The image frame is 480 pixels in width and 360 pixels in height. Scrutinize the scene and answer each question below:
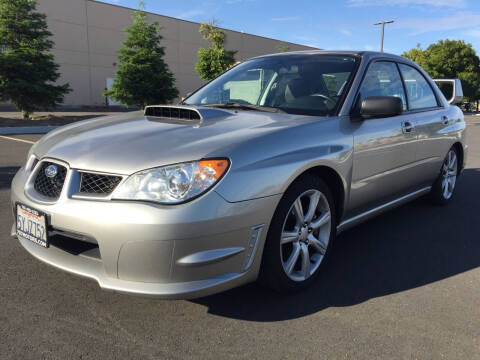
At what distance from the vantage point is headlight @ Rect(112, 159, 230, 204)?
6.36ft

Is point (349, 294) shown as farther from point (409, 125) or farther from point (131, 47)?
point (131, 47)

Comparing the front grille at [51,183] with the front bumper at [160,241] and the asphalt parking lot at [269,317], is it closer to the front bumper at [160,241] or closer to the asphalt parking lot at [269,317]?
the front bumper at [160,241]

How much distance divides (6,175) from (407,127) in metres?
5.22

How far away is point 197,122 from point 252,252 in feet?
3.06

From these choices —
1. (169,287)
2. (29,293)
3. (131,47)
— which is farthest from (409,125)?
(131,47)

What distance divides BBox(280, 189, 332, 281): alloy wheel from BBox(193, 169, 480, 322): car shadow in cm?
17

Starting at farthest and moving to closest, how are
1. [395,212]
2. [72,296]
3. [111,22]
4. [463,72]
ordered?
[463,72], [111,22], [395,212], [72,296]

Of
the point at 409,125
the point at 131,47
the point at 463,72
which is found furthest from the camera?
the point at 463,72

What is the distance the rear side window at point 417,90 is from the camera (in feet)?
12.6

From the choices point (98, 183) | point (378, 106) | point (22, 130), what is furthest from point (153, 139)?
point (22, 130)

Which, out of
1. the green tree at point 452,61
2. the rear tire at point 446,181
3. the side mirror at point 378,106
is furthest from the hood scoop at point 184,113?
the green tree at point 452,61

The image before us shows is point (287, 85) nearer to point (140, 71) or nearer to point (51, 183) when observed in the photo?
point (51, 183)

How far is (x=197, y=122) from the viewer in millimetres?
2584

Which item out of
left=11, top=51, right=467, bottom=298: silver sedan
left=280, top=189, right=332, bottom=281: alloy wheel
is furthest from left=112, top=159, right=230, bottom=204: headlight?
left=280, top=189, right=332, bottom=281: alloy wheel
